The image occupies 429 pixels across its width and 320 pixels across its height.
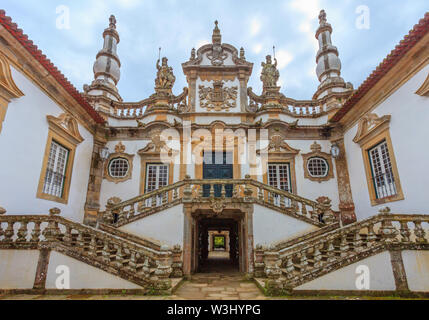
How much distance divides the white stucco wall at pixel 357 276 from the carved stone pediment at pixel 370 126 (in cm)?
420

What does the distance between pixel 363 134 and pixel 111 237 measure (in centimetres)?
835

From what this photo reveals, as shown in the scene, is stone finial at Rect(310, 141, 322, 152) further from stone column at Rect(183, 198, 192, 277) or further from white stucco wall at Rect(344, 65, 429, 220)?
stone column at Rect(183, 198, 192, 277)

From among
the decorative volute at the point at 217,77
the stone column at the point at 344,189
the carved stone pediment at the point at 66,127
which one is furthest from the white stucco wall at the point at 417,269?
the carved stone pediment at the point at 66,127

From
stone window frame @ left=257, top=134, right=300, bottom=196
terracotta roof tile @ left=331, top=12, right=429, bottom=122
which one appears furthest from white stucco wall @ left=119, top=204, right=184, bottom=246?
terracotta roof tile @ left=331, top=12, right=429, bottom=122

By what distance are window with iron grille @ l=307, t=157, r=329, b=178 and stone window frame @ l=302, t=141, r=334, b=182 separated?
9 centimetres

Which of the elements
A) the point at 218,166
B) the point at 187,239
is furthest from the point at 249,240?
the point at 218,166

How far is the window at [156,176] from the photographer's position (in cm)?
1026

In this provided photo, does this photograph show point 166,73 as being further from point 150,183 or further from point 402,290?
point 402,290

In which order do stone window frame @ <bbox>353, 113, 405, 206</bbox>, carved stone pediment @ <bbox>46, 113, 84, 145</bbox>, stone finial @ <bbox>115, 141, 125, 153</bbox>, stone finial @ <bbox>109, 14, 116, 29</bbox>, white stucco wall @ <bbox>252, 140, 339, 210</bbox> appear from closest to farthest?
stone window frame @ <bbox>353, 113, 405, 206</bbox> → carved stone pediment @ <bbox>46, 113, 84, 145</bbox> → white stucco wall @ <bbox>252, 140, 339, 210</bbox> → stone finial @ <bbox>115, 141, 125, 153</bbox> → stone finial @ <bbox>109, 14, 116, 29</bbox>

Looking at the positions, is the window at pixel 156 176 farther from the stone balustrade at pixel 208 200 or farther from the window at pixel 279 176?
→ the window at pixel 279 176

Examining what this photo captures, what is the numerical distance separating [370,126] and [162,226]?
7334 millimetres

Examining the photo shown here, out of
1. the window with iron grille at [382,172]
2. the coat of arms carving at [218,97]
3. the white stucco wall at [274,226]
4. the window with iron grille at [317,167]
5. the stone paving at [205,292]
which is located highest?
the coat of arms carving at [218,97]

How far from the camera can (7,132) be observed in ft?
19.6

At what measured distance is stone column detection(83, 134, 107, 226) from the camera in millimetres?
9508
